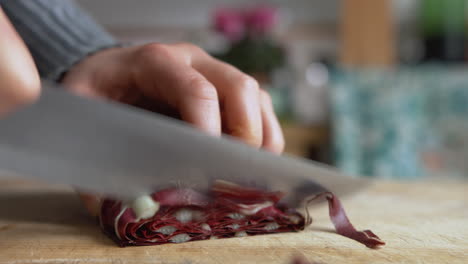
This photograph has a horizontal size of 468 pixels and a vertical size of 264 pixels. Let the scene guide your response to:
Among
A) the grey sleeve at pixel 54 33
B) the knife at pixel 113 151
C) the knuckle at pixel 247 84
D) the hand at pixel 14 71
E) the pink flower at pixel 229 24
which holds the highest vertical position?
the pink flower at pixel 229 24

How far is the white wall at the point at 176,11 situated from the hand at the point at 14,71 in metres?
2.81

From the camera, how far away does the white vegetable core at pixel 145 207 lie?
0.58m

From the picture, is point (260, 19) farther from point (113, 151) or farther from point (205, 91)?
point (113, 151)

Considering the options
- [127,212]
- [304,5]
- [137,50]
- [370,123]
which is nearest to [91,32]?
[137,50]

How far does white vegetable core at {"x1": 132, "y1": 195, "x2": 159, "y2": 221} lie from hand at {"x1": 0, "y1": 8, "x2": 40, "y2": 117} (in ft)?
0.77

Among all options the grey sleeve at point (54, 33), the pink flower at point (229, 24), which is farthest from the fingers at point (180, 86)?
the pink flower at point (229, 24)

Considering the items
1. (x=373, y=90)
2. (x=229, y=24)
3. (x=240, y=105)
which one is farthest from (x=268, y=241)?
(x=373, y=90)

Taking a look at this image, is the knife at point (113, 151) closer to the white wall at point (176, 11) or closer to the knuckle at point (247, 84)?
the knuckle at point (247, 84)

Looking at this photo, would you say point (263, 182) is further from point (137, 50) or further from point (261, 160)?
point (137, 50)

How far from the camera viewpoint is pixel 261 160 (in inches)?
21.0

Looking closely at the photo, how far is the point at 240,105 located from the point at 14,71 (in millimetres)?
354

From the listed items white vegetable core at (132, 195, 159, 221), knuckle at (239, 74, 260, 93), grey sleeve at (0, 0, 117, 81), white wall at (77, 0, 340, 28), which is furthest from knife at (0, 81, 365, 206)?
white wall at (77, 0, 340, 28)

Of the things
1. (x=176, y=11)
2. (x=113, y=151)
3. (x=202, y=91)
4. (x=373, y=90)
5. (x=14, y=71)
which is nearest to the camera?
(x=14, y=71)

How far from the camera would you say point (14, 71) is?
0.36m
